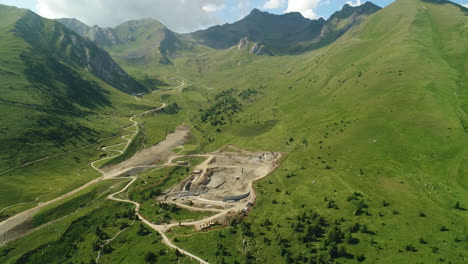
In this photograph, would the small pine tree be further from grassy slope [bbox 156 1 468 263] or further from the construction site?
the construction site

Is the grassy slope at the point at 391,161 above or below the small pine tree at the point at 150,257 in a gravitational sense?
above

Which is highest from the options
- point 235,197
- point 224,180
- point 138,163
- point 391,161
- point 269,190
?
point 391,161

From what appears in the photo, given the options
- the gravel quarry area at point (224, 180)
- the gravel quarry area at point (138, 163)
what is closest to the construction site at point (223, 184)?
the gravel quarry area at point (224, 180)

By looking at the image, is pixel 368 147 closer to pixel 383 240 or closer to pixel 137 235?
pixel 383 240

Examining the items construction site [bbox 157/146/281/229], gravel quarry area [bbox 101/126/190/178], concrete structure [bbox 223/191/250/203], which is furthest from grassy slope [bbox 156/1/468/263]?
gravel quarry area [bbox 101/126/190/178]

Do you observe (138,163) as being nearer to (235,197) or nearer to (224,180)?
(224,180)

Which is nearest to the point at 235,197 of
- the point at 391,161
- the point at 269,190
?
the point at 269,190

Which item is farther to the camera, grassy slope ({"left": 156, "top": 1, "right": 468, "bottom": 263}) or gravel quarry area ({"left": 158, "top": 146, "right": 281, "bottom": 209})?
gravel quarry area ({"left": 158, "top": 146, "right": 281, "bottom": 209})

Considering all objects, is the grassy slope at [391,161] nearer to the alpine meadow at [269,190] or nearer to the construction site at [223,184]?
the alpine meadow at [269,190]
